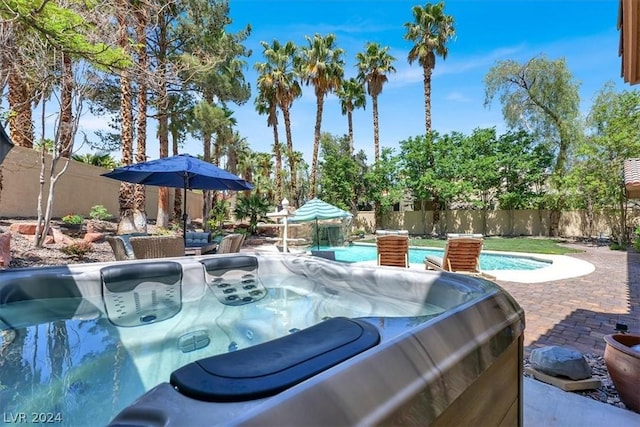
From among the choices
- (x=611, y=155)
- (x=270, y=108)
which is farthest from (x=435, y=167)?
(x=270, y=108)

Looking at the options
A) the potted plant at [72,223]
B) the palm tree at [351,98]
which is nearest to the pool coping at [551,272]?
the potted plant at [72,223]

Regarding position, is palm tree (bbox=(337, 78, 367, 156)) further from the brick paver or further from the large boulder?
the large boulder

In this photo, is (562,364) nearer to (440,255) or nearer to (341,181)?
(440,255)

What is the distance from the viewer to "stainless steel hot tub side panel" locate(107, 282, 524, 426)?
840 mm

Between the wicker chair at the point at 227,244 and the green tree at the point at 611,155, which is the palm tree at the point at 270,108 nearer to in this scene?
the wicker chair at the point at 227,244

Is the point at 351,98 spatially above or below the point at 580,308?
above

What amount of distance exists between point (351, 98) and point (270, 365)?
2683 centimetres

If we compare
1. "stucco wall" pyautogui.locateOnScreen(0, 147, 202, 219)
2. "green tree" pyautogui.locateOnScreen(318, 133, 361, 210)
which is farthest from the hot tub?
"green tree" pyautogui.locateOnScreen(318, 133, 361, 210)

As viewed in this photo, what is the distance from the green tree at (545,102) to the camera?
18766mm

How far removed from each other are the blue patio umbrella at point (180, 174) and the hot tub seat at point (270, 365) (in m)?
5.88

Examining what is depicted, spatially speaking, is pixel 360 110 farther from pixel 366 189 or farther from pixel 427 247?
pixel 427 247

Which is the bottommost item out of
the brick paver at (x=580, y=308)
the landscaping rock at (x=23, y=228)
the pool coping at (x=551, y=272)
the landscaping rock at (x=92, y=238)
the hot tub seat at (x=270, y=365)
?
the brick paver at (x=580, y=308)

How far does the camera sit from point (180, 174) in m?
7.41

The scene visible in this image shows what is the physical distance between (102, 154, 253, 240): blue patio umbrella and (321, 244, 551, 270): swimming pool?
523 cm
